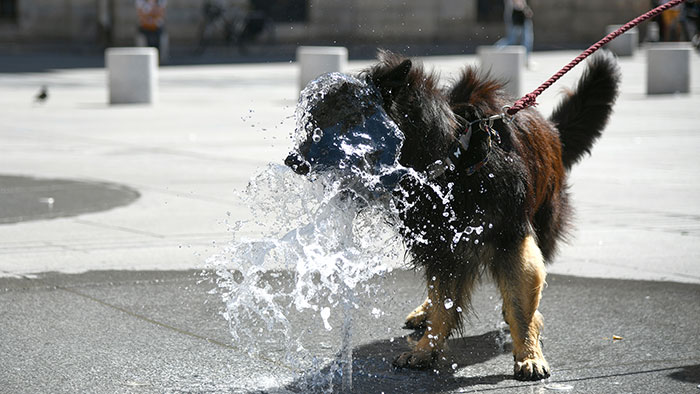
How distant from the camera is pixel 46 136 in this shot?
12742 mm

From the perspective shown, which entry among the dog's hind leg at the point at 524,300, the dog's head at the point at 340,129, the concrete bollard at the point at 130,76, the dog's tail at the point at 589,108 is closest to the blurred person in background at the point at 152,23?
the concrete bollard at the point at 130,76

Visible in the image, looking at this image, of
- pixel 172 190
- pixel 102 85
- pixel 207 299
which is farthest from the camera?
pixel 102 85

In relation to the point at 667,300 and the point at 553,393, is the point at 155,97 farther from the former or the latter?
the point at 553,393

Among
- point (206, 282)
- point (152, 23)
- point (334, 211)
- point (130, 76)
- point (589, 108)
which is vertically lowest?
point (206, 282)

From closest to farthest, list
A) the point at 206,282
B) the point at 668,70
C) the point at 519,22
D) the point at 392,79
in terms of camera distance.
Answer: the point at 392,79 < the point at 206,282 < the point at 668,70 < the point at 519,22

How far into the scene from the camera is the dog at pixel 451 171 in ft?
12.8

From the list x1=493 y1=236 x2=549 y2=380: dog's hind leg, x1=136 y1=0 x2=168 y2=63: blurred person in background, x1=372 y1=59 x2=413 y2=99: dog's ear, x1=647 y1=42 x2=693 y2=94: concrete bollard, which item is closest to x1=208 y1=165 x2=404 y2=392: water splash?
x1=372 y1=59 x2=413 y2=99: dog's ear

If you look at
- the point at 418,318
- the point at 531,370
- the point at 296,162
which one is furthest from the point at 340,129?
the point at 418,318

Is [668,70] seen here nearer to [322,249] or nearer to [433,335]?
[433,335]

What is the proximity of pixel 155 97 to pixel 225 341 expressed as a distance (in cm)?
1244

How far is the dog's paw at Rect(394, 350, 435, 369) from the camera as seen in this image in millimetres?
4625

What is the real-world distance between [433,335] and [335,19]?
3064cm

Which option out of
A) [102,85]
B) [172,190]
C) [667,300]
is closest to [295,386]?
[667,300]

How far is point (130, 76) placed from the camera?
16.5 metres
